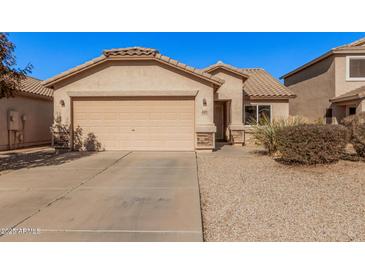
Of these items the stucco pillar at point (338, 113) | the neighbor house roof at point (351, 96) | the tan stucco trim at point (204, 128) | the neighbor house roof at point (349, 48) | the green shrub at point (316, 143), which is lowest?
the green shrub at point (316, 143)

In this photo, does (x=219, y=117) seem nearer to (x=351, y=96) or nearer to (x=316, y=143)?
(x=351, y=96)

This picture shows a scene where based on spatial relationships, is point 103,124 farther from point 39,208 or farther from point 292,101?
point 292,101

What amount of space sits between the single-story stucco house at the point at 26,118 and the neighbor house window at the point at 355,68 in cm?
1970

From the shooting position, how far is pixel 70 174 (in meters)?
7.64

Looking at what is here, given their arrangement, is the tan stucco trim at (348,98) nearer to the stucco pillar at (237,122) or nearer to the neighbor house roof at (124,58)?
the stucco pillar at (237,122)

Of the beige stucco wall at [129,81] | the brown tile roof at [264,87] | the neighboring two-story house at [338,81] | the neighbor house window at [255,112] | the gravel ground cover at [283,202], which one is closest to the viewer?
the gravel ground cover at [283,202]

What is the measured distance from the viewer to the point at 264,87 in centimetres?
1767

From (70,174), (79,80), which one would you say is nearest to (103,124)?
(79,80)

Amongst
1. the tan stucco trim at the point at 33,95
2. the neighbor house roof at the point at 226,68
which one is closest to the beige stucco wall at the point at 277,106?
the neighbor house roof at the point at 226,68

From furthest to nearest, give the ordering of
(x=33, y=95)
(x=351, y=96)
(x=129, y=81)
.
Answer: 1. (x=33, y=95)
2. (x=351, y=96)
3. (x=129, y=81)

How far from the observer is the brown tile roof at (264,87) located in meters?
16.4

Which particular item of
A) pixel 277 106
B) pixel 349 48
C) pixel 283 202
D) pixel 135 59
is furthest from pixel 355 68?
pixel 283 202

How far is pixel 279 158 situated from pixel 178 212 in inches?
252

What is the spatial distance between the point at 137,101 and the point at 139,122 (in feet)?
3.29
